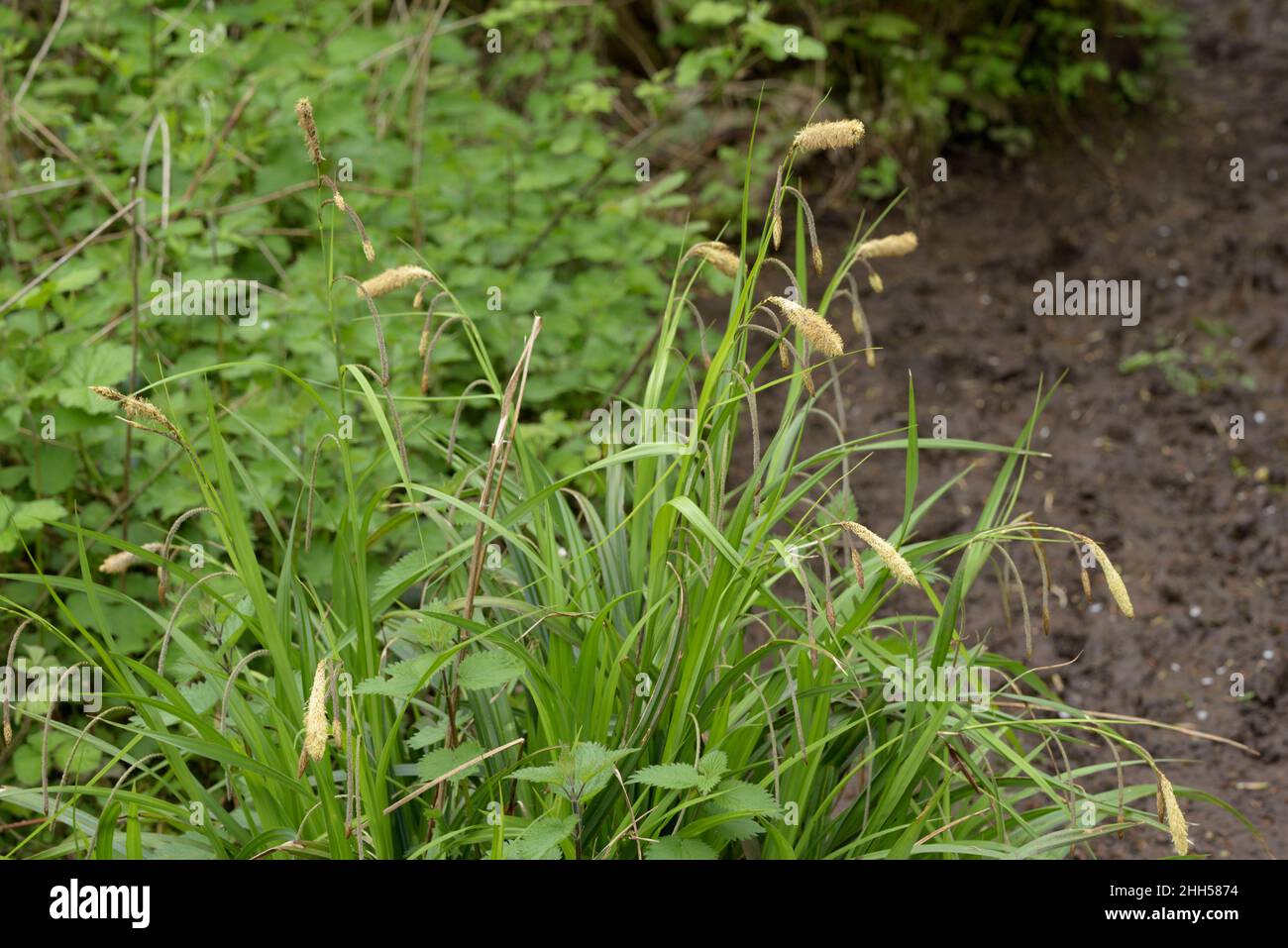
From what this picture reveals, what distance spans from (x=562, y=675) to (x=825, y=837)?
51cm

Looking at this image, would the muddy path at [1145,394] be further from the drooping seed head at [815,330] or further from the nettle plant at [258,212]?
the drooping seed head at [815,330]

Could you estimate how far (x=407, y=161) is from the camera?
4.38 m

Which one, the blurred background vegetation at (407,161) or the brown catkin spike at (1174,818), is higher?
the blurred background vegetation at (407,161)

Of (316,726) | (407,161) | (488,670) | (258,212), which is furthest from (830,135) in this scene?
(407,161)

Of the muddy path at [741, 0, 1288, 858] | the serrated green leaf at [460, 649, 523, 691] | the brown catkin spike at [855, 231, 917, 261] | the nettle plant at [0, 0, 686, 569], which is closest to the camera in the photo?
the serrated green leaf at [460, 649, 523, 691]

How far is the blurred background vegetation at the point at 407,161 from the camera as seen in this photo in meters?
3.21

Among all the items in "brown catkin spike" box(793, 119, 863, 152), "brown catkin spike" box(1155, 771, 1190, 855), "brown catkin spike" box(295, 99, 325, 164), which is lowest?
"brown catkin spike" box(1155, 771, 1190, 855)

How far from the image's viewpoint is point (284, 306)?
3.51 meters

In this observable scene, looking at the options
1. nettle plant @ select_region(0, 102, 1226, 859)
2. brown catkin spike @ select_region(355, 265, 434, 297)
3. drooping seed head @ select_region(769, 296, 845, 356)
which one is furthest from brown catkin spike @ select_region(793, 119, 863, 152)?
brown catkin spike @ select_region(355, 265, 434, 297)

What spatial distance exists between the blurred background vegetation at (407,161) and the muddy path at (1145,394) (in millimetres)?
360

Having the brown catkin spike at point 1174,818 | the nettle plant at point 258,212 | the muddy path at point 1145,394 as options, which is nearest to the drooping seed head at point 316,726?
the brown catkin spike at point 1174,818

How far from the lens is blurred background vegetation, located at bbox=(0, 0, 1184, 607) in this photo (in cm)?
321

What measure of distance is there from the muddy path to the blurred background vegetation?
0.36 m

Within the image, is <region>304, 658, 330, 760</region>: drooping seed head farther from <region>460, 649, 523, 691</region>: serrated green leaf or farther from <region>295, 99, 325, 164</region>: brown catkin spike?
<region>295, 99, 325, 164</region>: brown catkin spike
